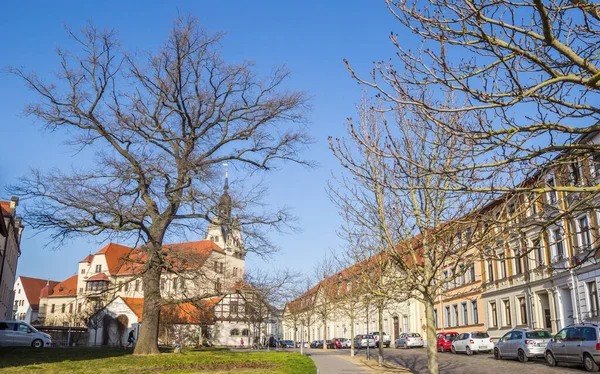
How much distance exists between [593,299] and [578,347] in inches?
→ 380

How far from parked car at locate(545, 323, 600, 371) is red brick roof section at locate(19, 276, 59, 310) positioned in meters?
106

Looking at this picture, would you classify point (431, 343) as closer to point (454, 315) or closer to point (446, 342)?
point (446, 342)

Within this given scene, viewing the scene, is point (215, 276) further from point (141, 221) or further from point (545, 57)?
Answer: point (545, 57)

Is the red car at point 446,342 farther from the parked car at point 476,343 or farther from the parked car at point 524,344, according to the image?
the parked car at point 524,344

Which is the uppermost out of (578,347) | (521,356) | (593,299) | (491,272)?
(491,272)

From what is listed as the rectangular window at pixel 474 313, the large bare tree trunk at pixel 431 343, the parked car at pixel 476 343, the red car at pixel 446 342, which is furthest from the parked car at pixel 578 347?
the rectangular window at pixel 474 313

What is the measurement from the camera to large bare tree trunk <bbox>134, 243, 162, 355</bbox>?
23433 millimetres

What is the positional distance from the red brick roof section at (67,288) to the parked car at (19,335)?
58498mm

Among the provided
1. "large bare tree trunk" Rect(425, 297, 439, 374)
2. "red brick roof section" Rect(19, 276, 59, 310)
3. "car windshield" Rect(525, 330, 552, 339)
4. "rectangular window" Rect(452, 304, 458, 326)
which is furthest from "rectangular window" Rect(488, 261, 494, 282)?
"red brick roof section" Rect(19, 276, 59, 310)

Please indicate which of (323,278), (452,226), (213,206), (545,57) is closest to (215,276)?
(213,206)

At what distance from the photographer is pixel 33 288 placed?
113 metres

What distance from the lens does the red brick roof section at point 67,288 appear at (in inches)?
3629

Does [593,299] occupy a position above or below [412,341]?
above

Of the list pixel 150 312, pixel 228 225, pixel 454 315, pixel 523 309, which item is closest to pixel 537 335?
pixel 523 309
